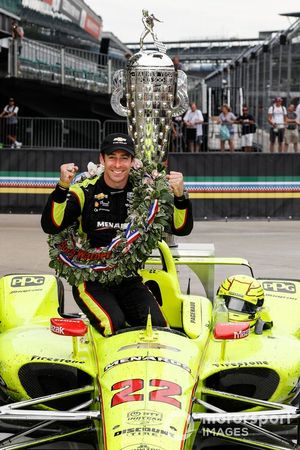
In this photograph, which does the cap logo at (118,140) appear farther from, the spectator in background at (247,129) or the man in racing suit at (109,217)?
the spectator in background at (247,129)

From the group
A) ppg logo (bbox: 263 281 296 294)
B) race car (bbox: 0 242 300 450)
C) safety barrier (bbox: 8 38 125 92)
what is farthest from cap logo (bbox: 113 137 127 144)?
safety barrier (bbox: 8 38 125 92)

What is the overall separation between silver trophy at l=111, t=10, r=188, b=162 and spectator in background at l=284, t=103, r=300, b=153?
378 inches

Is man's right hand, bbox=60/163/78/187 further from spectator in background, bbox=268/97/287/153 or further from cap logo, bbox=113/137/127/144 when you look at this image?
spectator in background, bbox=268/97/287/153

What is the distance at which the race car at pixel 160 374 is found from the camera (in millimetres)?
5512

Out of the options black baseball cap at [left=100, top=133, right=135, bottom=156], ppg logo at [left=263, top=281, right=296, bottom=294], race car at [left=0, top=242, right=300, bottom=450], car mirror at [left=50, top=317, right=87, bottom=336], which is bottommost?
race car at [left=0, top=242, right=300, bottom=450]

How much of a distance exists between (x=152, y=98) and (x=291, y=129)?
10.1 meters

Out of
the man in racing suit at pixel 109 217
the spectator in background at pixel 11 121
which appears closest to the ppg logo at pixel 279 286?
the man in racing suit at pixel 109 217

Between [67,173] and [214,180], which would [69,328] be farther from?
[214,180]

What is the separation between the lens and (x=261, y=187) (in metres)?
20.8

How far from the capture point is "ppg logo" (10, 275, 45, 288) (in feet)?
27.0

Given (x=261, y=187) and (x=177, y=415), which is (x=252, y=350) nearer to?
(x=177, y=415)

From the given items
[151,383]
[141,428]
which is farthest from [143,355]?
[141,428]

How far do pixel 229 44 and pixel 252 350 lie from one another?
71881 millimetres

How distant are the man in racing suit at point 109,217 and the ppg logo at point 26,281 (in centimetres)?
126
